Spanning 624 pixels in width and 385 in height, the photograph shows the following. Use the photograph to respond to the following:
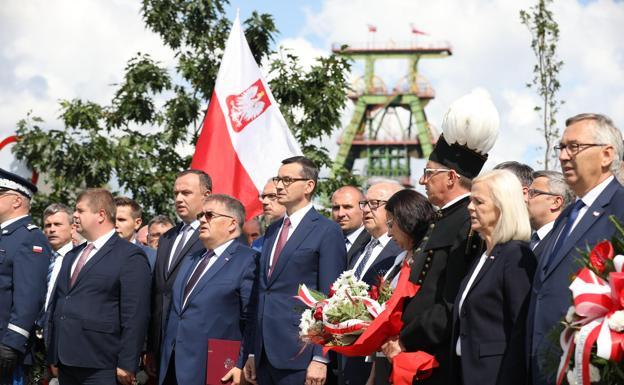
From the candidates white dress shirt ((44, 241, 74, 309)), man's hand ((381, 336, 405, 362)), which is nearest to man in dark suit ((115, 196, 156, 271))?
white dress shirt ((44, 241, 74, 309))

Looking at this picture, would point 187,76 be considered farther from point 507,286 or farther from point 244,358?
point 507,286

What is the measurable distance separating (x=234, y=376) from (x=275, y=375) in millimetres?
543

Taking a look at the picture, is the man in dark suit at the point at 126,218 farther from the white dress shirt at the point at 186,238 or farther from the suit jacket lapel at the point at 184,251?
the suit jacket lapel at the point at 184,251

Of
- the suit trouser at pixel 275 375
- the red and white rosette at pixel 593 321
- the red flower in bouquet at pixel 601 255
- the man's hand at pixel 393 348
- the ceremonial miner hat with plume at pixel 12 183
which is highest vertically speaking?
the ceremonial miner hat with plume at pixel 12 183

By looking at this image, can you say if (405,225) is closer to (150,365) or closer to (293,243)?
(293,243)

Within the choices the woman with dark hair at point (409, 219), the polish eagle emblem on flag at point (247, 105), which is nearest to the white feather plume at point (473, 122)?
the woman with dark hair at point (409, 219)

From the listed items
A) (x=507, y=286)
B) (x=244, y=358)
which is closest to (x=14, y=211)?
(x=244, y=358)

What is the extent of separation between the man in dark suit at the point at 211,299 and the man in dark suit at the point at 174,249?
1.17 feet

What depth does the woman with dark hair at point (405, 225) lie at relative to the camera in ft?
20.6

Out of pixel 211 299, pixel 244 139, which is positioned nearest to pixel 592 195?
pixel 211 299

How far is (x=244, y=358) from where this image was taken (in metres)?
7.66

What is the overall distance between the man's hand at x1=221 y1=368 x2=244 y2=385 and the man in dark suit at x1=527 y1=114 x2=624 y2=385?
3177 mm

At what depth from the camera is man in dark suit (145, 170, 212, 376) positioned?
848cm

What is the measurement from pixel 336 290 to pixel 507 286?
4.01 feet
